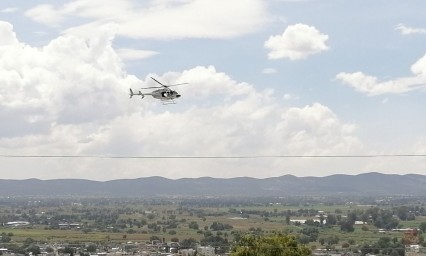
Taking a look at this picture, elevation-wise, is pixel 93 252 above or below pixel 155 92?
below

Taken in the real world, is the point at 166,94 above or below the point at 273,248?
above

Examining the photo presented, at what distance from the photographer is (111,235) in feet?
500

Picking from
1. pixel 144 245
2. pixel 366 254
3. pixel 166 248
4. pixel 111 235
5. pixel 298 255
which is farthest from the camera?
pixel 111 235

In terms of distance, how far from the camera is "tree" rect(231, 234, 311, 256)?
153 feet

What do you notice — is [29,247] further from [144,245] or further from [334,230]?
[334,230]

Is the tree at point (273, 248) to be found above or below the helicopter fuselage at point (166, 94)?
below

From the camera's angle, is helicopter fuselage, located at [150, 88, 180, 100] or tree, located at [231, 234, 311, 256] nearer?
helicopter fuselage, located at [150, 88, 180, 100]

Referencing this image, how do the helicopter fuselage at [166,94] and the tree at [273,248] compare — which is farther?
the tree at [273,248]

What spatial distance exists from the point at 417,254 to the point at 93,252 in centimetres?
5200

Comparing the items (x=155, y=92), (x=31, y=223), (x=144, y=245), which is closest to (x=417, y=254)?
(x=155, y=92)

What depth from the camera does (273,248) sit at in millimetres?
46719

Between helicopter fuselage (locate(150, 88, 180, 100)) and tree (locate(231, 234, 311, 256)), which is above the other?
helicopter fuselage (locate(150, 88, 180, 100))

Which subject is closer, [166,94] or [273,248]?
[166,94]

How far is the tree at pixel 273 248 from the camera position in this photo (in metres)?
46.5
